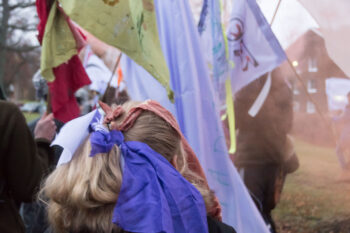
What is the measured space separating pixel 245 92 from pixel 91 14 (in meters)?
1.29

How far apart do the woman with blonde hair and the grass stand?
1307 millimetres

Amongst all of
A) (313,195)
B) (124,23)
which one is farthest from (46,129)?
(313,195)

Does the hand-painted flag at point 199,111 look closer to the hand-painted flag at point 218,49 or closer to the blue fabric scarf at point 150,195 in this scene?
the hand-painted flag at point 218,49

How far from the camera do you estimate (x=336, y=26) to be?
1.56 m

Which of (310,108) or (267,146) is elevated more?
(310,108)

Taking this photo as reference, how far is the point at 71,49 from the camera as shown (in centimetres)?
219

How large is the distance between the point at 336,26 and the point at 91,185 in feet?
4.11

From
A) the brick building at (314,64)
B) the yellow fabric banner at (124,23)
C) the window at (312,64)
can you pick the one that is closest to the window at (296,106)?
the brick building at (314,64)

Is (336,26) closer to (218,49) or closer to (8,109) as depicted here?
(218,49)

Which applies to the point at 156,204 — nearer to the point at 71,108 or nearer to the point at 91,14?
the point at 91,14

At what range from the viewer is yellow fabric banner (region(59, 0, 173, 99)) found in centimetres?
176

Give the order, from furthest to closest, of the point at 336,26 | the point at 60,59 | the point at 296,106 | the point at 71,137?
1. the point at 296,106
2. the point at 60,59
3. the point at 336,26
4. the point at 71,137

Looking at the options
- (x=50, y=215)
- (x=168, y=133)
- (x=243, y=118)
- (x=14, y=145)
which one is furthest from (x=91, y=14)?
(x=243, y=118)

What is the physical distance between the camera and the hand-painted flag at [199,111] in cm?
184
